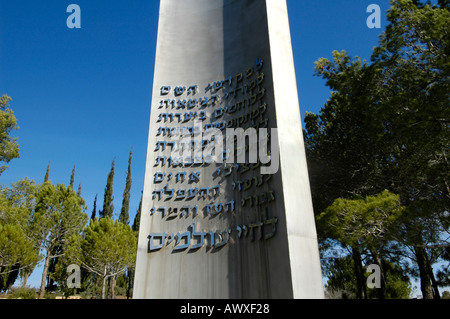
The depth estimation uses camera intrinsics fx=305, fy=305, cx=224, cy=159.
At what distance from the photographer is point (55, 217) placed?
979 inches

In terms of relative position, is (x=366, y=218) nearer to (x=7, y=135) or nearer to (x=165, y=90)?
(x=165, y=90)

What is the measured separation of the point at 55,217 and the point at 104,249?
5.57 meters

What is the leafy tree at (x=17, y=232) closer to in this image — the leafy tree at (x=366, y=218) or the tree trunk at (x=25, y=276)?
the tree trunk at (x=25, y=276)

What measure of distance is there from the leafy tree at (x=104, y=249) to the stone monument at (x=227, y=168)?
18186 mm

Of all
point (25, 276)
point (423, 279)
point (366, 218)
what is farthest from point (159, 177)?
point (25, 276)

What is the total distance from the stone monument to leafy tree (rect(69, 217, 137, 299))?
1819 cm

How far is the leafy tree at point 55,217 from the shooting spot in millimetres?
24188

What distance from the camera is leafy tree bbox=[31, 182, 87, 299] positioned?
24188mm

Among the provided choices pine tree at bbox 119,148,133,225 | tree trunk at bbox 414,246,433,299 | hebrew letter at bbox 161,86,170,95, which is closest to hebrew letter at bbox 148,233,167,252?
hebrew letter at bbox 161,86,170,95

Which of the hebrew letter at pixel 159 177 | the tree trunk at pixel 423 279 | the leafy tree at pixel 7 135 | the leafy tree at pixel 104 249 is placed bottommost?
the tree trunk at pixel 423 279

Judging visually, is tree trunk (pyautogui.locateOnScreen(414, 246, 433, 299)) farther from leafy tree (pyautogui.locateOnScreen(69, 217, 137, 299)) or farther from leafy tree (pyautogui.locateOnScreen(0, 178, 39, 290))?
leafy tree (pyautogui.locateOnScreen(0, 178, 39, 290))

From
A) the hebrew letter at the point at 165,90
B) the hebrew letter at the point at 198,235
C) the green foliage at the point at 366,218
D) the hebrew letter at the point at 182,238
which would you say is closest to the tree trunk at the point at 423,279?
the green foliage at the point at 366,218
